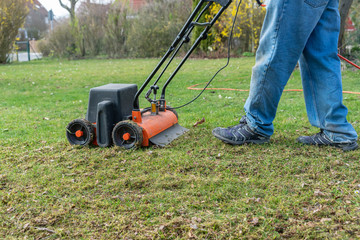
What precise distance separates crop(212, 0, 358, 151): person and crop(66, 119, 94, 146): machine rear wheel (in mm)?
1043

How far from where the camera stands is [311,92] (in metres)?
2.79

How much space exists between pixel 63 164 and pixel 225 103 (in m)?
2.63

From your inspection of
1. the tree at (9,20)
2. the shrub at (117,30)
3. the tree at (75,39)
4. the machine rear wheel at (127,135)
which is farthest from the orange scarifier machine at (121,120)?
the tree at (75,39)

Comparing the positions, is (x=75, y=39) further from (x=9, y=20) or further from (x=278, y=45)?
(x=278, y=45)

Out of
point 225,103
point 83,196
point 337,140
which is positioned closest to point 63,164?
point 83,196

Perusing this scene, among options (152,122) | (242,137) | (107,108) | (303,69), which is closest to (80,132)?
(107,108)

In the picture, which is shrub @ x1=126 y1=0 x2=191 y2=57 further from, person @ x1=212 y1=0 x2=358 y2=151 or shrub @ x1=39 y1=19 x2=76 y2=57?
person @ x1=212 y1=0 x2=358 y2=151

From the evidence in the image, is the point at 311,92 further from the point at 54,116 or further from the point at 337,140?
the point at 54,116

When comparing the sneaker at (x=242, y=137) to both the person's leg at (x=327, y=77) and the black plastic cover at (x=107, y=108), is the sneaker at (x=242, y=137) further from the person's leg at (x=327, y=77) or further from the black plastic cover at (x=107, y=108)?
the black plastic cover at (x=107, y=108)

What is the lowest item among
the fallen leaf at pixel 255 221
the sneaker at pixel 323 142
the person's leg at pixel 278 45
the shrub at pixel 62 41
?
the fallen leaf at pixel 255 221

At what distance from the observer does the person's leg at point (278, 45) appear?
8.11 feet

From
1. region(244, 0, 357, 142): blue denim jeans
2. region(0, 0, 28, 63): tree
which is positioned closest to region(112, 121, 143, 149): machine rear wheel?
region(244, 0, 357, 142): blue denim jeans

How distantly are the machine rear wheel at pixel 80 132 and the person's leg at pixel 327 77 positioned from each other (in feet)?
5.66

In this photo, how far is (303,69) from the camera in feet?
9.24
